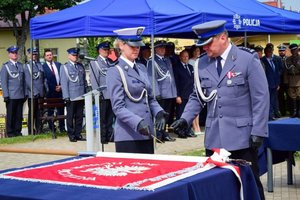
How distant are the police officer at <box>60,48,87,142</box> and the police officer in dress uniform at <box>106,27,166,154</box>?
287 inches

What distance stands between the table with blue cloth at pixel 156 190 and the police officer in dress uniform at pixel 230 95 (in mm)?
1264

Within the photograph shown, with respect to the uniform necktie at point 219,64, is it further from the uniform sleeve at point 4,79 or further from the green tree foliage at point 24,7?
the green tree foliage at point 24,7

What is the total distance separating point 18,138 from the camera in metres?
13.0

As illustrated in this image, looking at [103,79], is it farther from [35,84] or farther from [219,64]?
[219,64]

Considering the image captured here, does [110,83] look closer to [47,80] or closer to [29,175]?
[29,175]

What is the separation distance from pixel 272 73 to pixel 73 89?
5.53 metres

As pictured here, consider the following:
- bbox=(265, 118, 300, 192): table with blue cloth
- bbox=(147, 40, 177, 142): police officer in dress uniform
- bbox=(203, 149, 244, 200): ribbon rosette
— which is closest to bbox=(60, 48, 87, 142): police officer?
bbox=(147, 40, 177, 142): police officer in dress uniform

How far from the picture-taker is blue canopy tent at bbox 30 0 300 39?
10.8 meters

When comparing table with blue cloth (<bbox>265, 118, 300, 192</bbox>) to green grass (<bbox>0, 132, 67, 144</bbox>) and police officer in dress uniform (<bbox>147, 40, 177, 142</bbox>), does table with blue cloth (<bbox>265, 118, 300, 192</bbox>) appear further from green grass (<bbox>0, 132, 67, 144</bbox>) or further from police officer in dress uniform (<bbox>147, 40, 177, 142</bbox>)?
green grass (<bbox>0, 132, 67, 144</bbox>)

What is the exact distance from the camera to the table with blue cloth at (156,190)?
9.61 feet

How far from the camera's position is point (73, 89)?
42.3 feet

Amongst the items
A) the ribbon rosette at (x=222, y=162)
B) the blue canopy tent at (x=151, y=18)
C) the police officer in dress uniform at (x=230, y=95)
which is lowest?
the ribbon rosette at (x=222, y=162)

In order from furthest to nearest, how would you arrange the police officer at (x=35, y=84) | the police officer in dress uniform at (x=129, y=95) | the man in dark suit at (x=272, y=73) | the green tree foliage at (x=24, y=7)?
the green tree foliage at (x=24, y=7), the man in dark suit at (x=272, y=73), the police officer at (x=35, y=84), the police officer in dress uniform at (x=129, y=95)

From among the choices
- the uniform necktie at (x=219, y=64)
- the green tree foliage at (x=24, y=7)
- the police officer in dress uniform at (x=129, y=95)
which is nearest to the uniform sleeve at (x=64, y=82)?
the police officer in dress uniform at (x=129, y=95)
